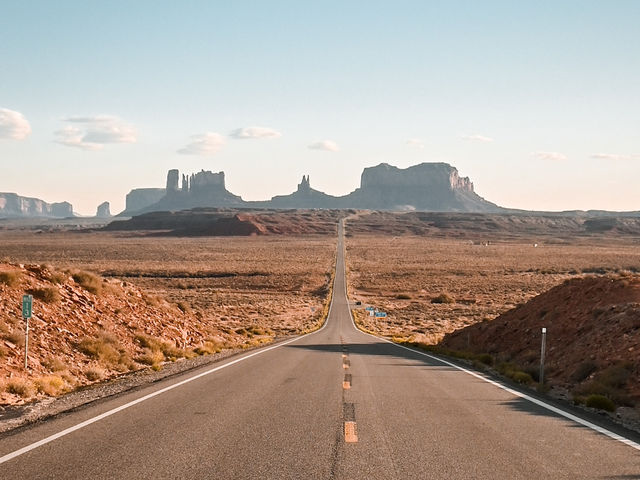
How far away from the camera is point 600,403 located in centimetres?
1123

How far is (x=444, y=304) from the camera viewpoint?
66.1 meters

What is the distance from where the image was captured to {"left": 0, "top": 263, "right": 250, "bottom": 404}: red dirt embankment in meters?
13.9

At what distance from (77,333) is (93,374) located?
309 centimetres

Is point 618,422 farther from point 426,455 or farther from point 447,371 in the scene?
point 447,371

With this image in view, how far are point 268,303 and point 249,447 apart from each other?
56464mm

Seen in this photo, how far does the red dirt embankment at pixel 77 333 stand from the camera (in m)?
13.9

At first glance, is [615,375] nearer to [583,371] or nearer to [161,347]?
[583,371]

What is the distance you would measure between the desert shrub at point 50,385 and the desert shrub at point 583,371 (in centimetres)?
A: 1163

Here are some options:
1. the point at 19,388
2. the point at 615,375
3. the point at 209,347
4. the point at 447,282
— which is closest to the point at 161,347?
the point at 209,347

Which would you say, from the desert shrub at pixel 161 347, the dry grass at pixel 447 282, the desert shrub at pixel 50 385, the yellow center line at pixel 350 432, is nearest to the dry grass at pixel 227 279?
the desert shrub at pixel 161 347

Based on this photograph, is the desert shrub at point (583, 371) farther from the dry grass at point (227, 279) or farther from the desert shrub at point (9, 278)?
the dry grass at point (227, 279)

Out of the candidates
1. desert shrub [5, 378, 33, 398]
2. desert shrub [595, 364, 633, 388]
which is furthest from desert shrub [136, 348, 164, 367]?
desert shrub [595, 364, 633, 388]

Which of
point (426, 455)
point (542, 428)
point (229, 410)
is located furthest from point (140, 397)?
point (542, 428)

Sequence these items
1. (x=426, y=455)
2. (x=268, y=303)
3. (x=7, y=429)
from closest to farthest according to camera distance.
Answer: (x=426, y=455) → (x=7, y=429) → (x=268, y=303)
